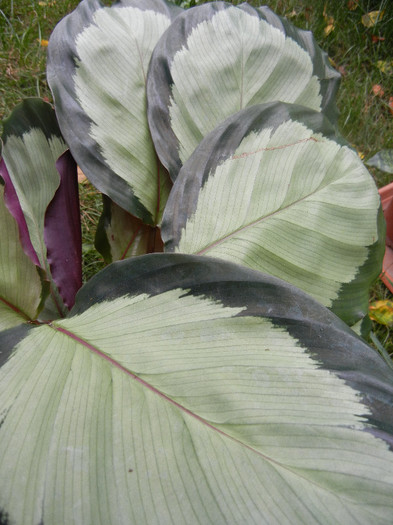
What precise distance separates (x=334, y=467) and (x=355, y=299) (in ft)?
1.09

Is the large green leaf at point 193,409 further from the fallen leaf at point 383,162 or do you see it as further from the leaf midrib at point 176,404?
the fallen leaf at point 383,162

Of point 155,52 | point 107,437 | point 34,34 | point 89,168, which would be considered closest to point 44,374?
point 107,437

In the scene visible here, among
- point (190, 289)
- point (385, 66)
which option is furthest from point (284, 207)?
point (385, 66)

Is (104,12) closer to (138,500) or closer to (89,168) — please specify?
(89,168)

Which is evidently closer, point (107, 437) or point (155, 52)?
point (107, 437)

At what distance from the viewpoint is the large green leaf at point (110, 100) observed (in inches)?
29.2

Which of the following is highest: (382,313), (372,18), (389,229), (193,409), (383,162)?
(372,18)

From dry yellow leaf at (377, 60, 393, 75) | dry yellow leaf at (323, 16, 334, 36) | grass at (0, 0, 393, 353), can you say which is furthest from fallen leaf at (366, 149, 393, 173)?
dry yellow leaf at (323, 16, 334, 36)

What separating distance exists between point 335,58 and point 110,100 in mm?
1330

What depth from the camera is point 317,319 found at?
0.52m

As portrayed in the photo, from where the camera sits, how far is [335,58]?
71.1 inches

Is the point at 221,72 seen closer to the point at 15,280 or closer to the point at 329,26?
the point at 15,280

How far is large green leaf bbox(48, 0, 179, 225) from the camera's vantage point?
74cm

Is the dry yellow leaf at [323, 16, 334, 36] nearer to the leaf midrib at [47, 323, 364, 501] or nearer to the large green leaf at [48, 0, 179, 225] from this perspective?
the large green leaf at [48, 0, 179, 225]
